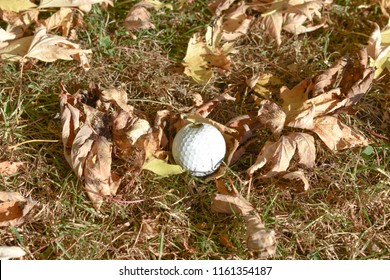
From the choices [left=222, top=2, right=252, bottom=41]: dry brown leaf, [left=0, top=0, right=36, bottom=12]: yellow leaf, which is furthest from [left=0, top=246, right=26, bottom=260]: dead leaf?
[left=222, top=2, right=252, bottom=41]: dry brown leaf

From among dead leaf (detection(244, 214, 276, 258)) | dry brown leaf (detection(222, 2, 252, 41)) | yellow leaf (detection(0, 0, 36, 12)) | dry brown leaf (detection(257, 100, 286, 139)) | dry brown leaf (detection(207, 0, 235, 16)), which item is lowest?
dead leaf (detection(244, 214, 276, 258))

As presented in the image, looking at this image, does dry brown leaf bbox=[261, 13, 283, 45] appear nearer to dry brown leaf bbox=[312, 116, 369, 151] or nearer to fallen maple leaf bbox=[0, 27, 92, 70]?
dry brown leaf bbox=[312, 116, 369, 151]

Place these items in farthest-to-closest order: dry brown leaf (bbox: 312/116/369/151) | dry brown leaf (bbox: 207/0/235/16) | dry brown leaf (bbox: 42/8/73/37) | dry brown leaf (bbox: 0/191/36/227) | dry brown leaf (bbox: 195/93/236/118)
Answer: dry brown leaf (bbox: 207/0/235/16) < dry brown leaf (bbox: 42/8/73/37) < dry brown leaf (bbox: 195/93/236/118) < dry brown leaf (bbox: 312/116/369/151) < dry brown leaf (bbox: 0/191/36/227)

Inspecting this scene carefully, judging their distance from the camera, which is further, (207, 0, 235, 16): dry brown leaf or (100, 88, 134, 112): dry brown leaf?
(207, 0, 235, 16): dry brown leaf

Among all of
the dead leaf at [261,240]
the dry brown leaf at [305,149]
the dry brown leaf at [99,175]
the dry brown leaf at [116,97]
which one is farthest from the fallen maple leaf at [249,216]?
the dry brown leaf at [116,97]

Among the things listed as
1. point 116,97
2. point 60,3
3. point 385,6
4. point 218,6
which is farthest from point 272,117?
point 60,3

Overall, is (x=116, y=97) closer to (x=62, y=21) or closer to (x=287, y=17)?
(x=62, y=21)

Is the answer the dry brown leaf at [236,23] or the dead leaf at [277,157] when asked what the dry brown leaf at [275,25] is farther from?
the dead leaf at [277,157]
